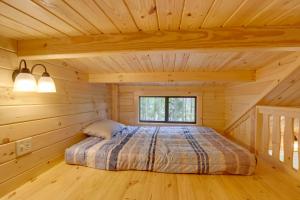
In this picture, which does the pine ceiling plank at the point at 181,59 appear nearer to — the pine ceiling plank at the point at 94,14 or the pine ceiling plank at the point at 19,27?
the pine ceiling plank at the point at 94,14

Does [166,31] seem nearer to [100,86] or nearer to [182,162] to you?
[182,162]

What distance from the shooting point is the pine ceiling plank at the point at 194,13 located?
0.93m

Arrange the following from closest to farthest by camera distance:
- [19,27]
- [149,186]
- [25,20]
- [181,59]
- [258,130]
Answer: [25,20] → [19,27] → [149,186] → [181,59] → [258,130]

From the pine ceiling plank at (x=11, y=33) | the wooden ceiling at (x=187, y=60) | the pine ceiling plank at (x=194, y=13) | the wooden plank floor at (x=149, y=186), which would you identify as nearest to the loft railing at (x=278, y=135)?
the wooden plank floor at (x=149, y=186)

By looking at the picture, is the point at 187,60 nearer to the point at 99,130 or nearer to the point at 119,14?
the point at 119,14

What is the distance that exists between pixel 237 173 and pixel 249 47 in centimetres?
134

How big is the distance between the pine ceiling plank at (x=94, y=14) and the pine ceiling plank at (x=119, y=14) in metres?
0.03

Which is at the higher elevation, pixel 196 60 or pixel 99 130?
pixel 196 60

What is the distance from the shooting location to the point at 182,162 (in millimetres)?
1896

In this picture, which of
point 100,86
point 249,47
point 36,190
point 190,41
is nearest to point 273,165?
point 249,47

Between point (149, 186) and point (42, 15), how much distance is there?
1573mm

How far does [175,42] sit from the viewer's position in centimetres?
125

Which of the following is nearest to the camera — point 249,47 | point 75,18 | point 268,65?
point 75,18

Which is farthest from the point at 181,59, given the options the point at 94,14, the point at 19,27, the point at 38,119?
the point at 38,119
